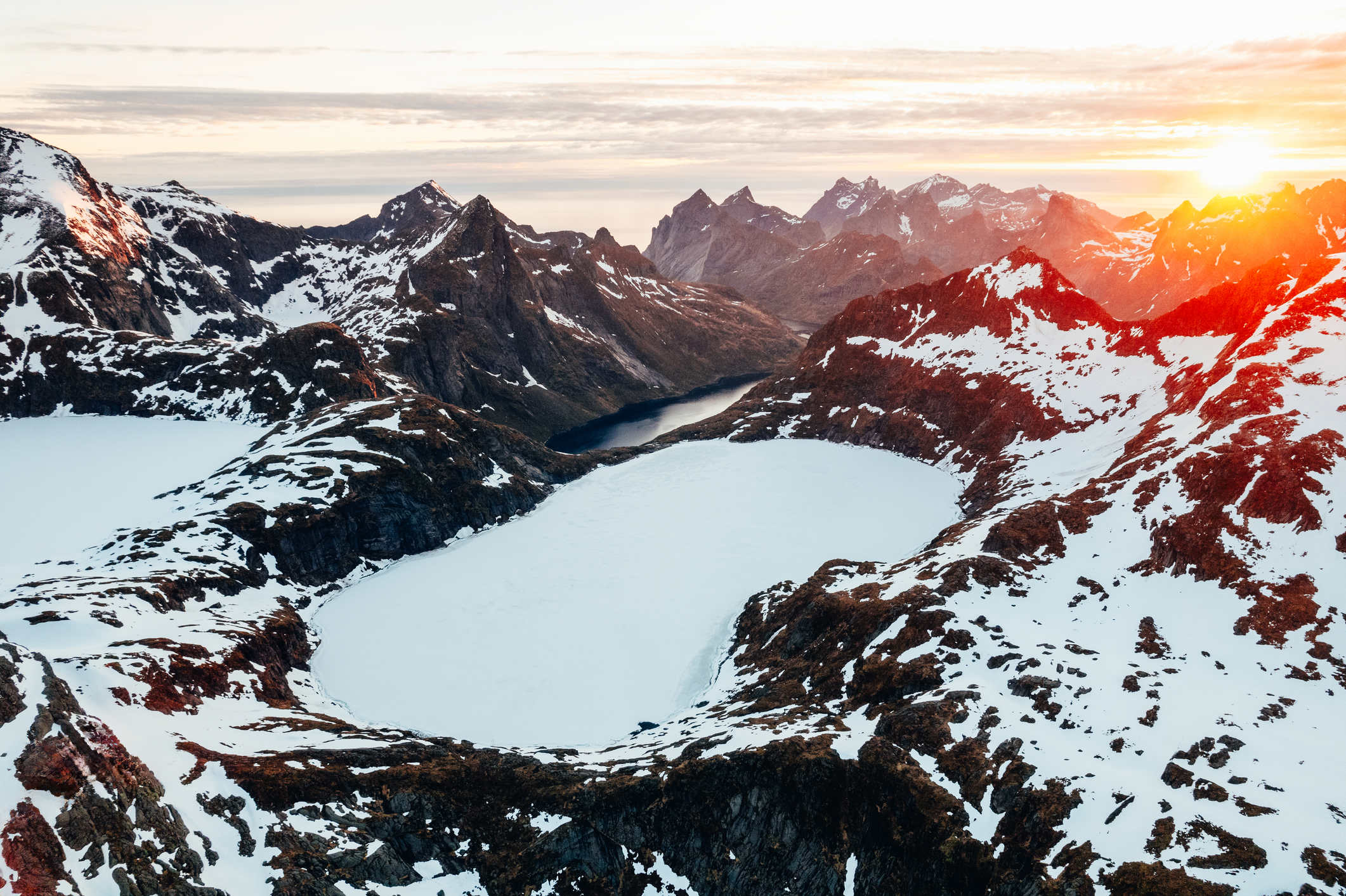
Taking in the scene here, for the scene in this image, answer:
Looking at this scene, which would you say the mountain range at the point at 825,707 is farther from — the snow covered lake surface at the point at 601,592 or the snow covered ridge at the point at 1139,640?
the snow covered lake surface at the point at 601,592

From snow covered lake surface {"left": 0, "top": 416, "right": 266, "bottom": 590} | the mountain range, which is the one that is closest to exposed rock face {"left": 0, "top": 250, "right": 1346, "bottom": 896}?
the mountain range

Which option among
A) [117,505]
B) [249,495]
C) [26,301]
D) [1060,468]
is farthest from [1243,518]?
[26,301]

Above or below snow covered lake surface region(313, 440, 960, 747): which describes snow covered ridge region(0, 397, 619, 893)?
above

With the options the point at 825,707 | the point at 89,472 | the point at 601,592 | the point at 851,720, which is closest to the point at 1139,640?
the point at 851,720

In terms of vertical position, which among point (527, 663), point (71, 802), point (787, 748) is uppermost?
point (71, 802)

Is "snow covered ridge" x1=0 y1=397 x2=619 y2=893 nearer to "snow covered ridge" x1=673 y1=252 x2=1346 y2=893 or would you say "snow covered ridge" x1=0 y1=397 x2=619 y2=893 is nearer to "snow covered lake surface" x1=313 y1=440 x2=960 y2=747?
"snow covered lake surface" x1=313 y1=440 x2=960 y2=747

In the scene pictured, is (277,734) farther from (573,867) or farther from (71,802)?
(573,867)
